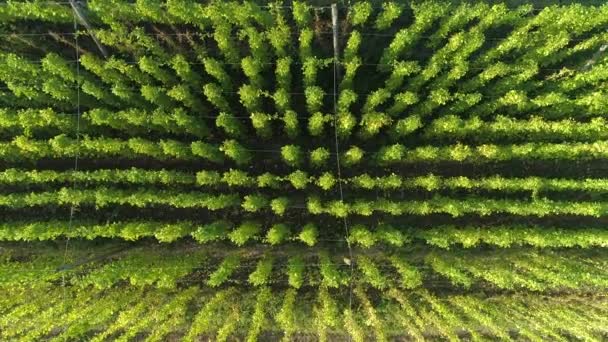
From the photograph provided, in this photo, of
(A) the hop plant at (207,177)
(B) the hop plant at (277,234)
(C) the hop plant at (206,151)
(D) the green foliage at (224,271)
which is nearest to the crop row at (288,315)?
(D) the green foliage at (224,271)

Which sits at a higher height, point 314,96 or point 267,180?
point 314,96

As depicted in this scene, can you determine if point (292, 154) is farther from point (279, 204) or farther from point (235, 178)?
point (235, 178)

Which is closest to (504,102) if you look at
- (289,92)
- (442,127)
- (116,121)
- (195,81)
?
(442,127)

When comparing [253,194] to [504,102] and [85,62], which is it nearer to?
[85,62]

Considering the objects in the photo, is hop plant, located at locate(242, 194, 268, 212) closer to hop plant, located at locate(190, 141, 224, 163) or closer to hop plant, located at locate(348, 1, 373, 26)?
hop plant, located at locate(190, 141, 224, 163)

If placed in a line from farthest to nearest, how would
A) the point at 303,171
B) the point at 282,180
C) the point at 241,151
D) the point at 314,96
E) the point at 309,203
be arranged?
1. the point at 303,171
2. the point at 282,180
3. the point at 309,203
4. the point at 241,151
5. the point at 314,96

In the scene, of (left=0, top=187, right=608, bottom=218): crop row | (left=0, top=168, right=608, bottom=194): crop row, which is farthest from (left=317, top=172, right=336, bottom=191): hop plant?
(left=0, top=187, right=608, bottom=218): crop row

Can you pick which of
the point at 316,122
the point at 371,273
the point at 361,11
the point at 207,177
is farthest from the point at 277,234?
the point at 361,11
